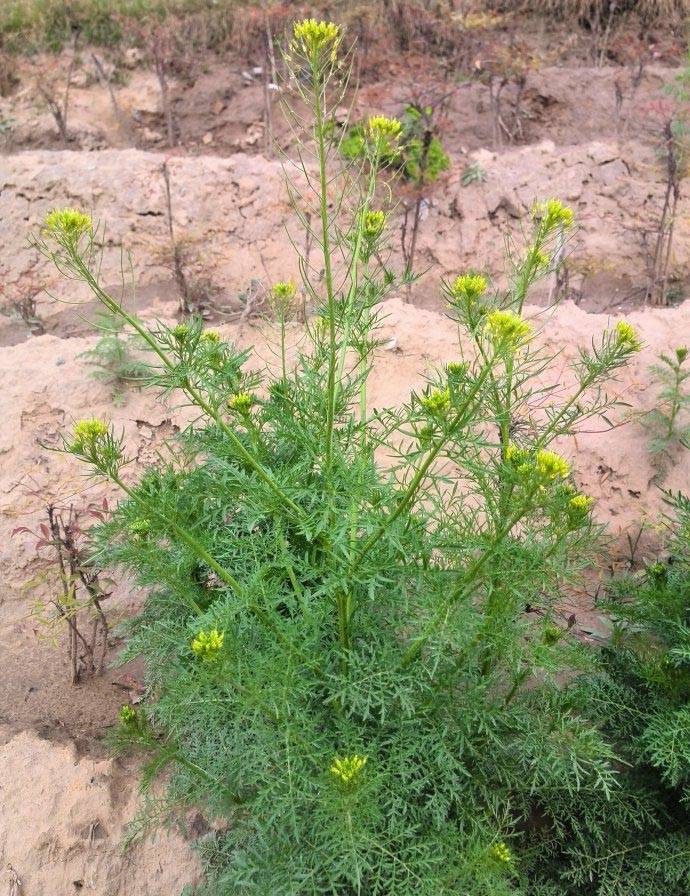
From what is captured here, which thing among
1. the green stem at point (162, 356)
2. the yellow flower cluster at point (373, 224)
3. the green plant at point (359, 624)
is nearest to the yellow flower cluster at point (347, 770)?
the green plant at point (359, 624)

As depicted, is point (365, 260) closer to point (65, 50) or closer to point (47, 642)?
point (47, 642)

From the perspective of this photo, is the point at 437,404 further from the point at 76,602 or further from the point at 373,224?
the point at 76,602

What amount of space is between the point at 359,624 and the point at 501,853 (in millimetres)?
671

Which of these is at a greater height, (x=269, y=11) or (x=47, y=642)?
(x=269, y=11)

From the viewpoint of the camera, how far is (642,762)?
242 cm

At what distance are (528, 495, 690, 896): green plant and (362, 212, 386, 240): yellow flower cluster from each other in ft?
4.24

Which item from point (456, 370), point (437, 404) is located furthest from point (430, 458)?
point (456, 370)

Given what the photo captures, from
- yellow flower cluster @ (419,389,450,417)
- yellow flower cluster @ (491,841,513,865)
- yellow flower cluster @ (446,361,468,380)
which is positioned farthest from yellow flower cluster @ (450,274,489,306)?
yellow flower cluster @ (491,841,513,865)

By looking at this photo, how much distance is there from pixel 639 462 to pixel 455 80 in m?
5.14

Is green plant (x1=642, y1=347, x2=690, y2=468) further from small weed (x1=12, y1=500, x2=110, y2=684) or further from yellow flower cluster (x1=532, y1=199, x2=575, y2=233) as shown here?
small weed (x1=12, y1=500, x2=110, y2=684)

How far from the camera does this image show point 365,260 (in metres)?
2.04

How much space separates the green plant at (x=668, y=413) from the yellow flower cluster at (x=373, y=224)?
2054mm

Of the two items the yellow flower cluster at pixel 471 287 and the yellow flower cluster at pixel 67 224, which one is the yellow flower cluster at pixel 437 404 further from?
the yellow flower cluster at pixel 67 224

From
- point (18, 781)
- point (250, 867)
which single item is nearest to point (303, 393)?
point (250, 867)
